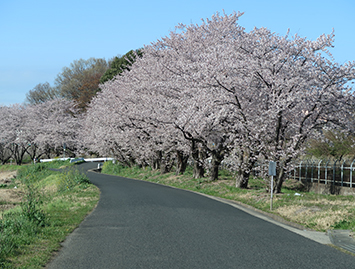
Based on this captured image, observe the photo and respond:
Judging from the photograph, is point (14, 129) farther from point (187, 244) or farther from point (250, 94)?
point (187, 244)

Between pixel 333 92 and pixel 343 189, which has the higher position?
pixel 333 92

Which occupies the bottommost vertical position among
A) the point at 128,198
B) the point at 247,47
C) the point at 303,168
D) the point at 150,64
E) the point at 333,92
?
the point at 128,198

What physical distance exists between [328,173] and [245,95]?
678 centimetres

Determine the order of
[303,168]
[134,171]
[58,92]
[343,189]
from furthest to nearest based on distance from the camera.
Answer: [58,92], [134,171], [303,168], [343,189]

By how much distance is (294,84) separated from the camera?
690 inches

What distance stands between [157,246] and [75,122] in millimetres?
57934

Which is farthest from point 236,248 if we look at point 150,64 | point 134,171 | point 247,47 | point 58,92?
point 58,92

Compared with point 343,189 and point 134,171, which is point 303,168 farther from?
point 134,171

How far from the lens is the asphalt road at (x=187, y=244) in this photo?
23.8 ft

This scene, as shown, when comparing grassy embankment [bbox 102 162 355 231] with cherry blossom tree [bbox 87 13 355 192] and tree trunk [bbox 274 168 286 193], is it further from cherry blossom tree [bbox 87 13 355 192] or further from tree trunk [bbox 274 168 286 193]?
cherry blossom tree [bbox 87 13 355 192]

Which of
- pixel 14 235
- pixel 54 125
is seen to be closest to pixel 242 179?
pixel 14 235

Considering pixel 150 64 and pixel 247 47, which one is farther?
pixel 150 64

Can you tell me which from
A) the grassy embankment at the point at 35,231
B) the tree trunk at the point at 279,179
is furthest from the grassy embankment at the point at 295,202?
the grassy embankment at the point at 35,231

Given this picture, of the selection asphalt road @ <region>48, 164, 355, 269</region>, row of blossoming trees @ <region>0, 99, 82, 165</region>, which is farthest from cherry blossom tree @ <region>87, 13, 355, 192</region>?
row of blossoming trees @ <region>0, 99, 82, 165</region>
